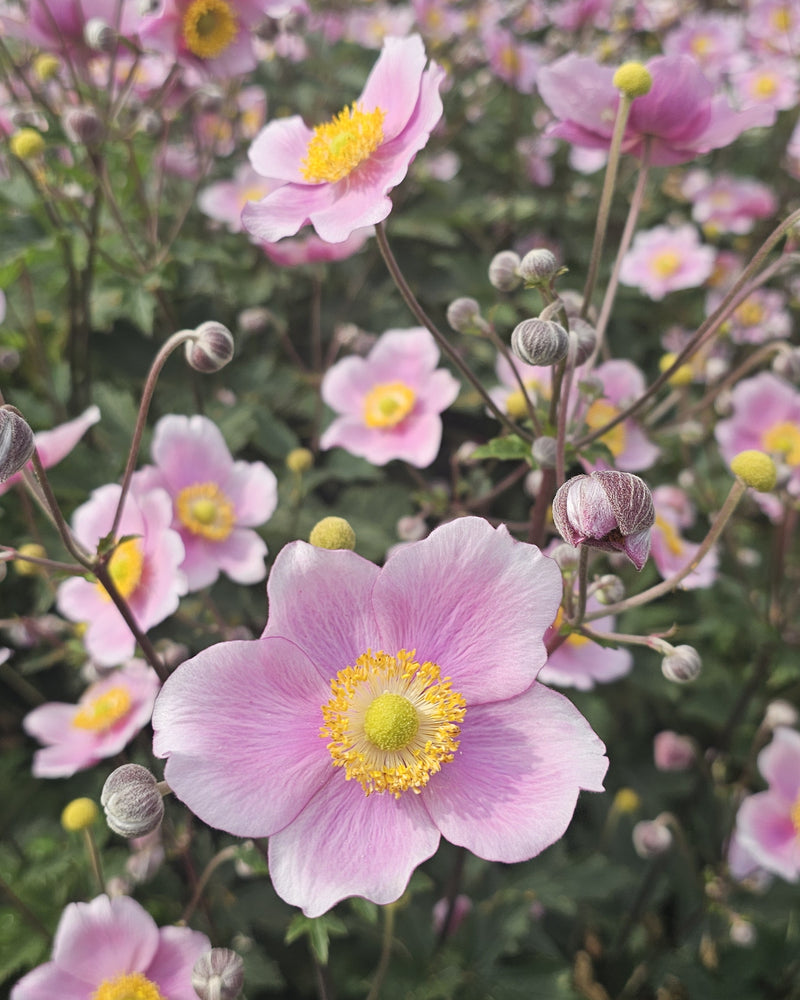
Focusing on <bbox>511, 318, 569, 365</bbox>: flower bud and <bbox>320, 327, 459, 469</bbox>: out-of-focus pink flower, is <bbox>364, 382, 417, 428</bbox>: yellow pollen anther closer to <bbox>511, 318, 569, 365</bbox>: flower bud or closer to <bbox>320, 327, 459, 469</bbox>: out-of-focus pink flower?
<bbox>320, 327, 459, 469</bbox>: out-of-focus pink flower

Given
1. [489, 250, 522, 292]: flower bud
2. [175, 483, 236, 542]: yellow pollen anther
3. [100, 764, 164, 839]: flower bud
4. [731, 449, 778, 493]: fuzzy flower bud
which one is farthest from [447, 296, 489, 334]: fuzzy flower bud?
[100, 764, 164, 839]: flower bud

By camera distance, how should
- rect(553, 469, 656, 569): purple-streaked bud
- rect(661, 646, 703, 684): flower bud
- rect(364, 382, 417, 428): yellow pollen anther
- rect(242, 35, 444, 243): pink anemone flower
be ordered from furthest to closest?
rect(364, 382, 417, 428): yellow pollen anther, rect(242, 35, 444, 243): pink anemone flower, rect(661, 646, 703, 684): flower bud, rect(553, 469, 656, 569): purple-streaked bud

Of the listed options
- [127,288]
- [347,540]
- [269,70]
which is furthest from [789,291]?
[347,540]

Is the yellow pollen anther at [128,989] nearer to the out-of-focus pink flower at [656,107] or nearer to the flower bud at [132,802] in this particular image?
the flower bud at [132,802]

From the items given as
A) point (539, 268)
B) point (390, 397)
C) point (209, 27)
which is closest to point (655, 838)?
point (390, 397)

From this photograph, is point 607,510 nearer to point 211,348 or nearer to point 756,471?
point 756,471
